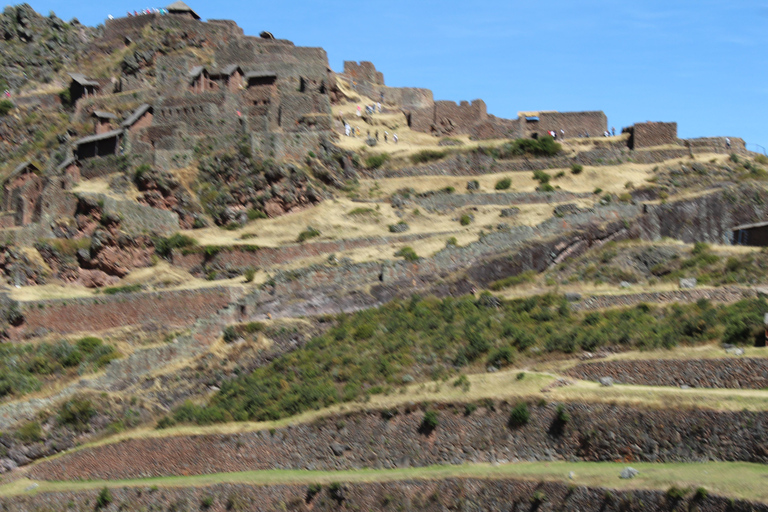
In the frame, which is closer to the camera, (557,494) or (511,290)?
(557,494)

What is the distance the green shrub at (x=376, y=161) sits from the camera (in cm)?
4756

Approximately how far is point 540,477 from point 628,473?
1935mm

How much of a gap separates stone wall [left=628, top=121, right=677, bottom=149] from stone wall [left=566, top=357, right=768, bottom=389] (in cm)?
2653

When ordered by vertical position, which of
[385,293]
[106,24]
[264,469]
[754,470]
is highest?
[106,24]

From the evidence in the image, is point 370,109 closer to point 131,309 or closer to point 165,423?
point 131,309

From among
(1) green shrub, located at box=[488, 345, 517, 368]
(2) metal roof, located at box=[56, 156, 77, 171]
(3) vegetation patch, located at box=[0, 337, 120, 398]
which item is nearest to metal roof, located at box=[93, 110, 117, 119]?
(2) metal roof, located at box=[56, 156, 77, 171]

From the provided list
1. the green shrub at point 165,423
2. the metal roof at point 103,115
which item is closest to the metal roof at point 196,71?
the metal roof at point 103,115

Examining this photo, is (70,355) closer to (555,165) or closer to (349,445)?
(349,445)

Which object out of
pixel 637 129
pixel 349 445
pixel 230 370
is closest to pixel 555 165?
pixel 637 129

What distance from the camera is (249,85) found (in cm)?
4919

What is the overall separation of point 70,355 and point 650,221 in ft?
76.4

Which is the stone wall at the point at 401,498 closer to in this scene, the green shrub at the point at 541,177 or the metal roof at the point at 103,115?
the metal roof at the point at 103,115

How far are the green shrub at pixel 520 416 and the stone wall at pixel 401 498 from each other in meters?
2.24

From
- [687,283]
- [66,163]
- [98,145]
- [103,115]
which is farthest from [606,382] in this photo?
[103,115]
